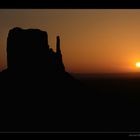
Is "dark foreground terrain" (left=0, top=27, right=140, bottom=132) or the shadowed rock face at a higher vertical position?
the shadowed rock face

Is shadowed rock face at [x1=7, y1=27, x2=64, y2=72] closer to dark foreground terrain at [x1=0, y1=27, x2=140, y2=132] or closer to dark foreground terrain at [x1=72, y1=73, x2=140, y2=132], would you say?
dark foreground terrain at [x1=0, y1=27, x2=140, y2=132]

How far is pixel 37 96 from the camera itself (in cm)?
260

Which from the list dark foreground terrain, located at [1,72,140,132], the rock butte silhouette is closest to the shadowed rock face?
the rock butte silhouette

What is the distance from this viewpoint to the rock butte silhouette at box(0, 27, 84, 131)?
2.58 metres
